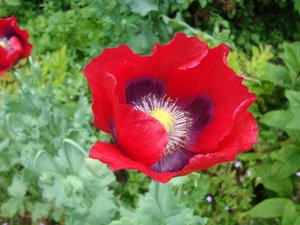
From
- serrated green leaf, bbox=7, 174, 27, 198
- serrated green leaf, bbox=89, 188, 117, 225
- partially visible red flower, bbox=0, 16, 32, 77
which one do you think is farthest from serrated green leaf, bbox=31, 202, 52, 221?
partially visible red flower, bbox=0, 16, 32, 77

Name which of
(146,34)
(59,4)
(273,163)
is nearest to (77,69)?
(146,34)

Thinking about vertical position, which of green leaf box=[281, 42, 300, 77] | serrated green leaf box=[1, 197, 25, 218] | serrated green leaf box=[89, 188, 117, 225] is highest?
green leaf box=[281, 42, 300, 77]

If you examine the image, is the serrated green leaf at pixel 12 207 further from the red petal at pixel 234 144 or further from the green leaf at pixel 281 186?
the red petal at pixel 234 144

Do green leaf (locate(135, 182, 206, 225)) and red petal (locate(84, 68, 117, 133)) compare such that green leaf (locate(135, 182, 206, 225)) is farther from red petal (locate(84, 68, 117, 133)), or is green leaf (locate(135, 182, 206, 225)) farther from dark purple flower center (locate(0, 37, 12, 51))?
dark purple flower center (locate(0, 37, 12, 51))

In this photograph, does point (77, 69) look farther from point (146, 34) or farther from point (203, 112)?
point (203, 112)

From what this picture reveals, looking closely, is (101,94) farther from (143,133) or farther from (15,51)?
(15,51)

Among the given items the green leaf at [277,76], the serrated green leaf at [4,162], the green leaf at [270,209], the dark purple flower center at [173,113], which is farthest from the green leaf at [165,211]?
the green leaf at [277,76]

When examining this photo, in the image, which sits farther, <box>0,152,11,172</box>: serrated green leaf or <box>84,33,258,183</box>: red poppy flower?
<box>0,152,11,172</box>: serrated green leaf
